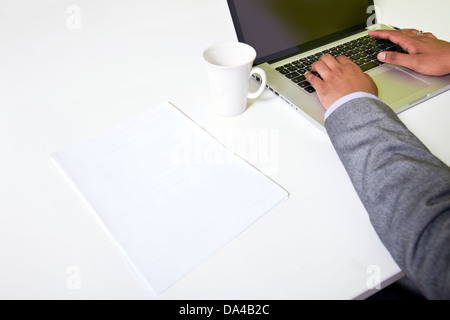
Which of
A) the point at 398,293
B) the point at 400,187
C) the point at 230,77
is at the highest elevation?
the point at 230,77

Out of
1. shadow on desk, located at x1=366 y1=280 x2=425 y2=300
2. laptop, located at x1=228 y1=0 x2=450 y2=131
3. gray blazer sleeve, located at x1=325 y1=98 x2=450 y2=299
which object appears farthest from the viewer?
laptop, located at x1=228 y1=0 x2=450 y2=131

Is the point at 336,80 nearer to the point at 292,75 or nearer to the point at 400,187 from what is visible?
the point at 292,75

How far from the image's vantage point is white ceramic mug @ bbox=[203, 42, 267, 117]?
1.78ft

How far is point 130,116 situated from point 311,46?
0.46 m

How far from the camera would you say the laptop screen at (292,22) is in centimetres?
64

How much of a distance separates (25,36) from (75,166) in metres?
0.55

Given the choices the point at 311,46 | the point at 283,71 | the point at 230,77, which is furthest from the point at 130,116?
the point at 311,46

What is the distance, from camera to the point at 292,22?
701mm

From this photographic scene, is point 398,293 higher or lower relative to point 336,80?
lower

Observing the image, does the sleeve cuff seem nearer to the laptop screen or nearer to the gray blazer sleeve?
the gray blazer sleeve

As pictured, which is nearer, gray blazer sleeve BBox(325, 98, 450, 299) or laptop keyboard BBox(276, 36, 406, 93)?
gray blazer sleeve BBox(325, 98, 450, 299)

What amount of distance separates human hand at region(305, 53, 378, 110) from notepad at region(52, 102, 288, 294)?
0.75ft

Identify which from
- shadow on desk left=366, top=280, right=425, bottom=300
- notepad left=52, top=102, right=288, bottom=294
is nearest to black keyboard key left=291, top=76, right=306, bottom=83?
notepad left=52, top=102, right=288, bottom=294
